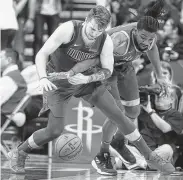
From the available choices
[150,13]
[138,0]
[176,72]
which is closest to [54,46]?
[150,13]

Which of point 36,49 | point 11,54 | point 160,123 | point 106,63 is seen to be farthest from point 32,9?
point 106,63

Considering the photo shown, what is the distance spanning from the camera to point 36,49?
11.2 metres

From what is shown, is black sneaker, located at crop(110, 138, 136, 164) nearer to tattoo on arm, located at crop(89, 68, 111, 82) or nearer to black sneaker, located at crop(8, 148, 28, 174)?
black sneaker, located at crop(8, 148, 28, 174)

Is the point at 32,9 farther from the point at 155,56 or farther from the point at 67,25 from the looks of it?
the point at 67,25

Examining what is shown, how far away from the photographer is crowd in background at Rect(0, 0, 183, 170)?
30.8 feet

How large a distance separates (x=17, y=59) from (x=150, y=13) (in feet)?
10.4

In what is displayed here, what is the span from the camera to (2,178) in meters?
7.33

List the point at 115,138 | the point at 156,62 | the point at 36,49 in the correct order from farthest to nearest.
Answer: the point at 36,49 → the point at 115,138 → the point at 156,62

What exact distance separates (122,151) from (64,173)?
0.82 meters

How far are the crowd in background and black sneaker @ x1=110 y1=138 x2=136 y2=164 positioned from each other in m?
0.71

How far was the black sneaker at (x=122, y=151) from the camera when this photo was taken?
841cm

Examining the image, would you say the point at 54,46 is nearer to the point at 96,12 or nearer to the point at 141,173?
the point at 96,12

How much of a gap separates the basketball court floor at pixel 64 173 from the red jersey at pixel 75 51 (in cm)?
141

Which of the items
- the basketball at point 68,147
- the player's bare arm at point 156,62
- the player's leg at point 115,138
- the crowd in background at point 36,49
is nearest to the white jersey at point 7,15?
the crowd in background at point 36,49
